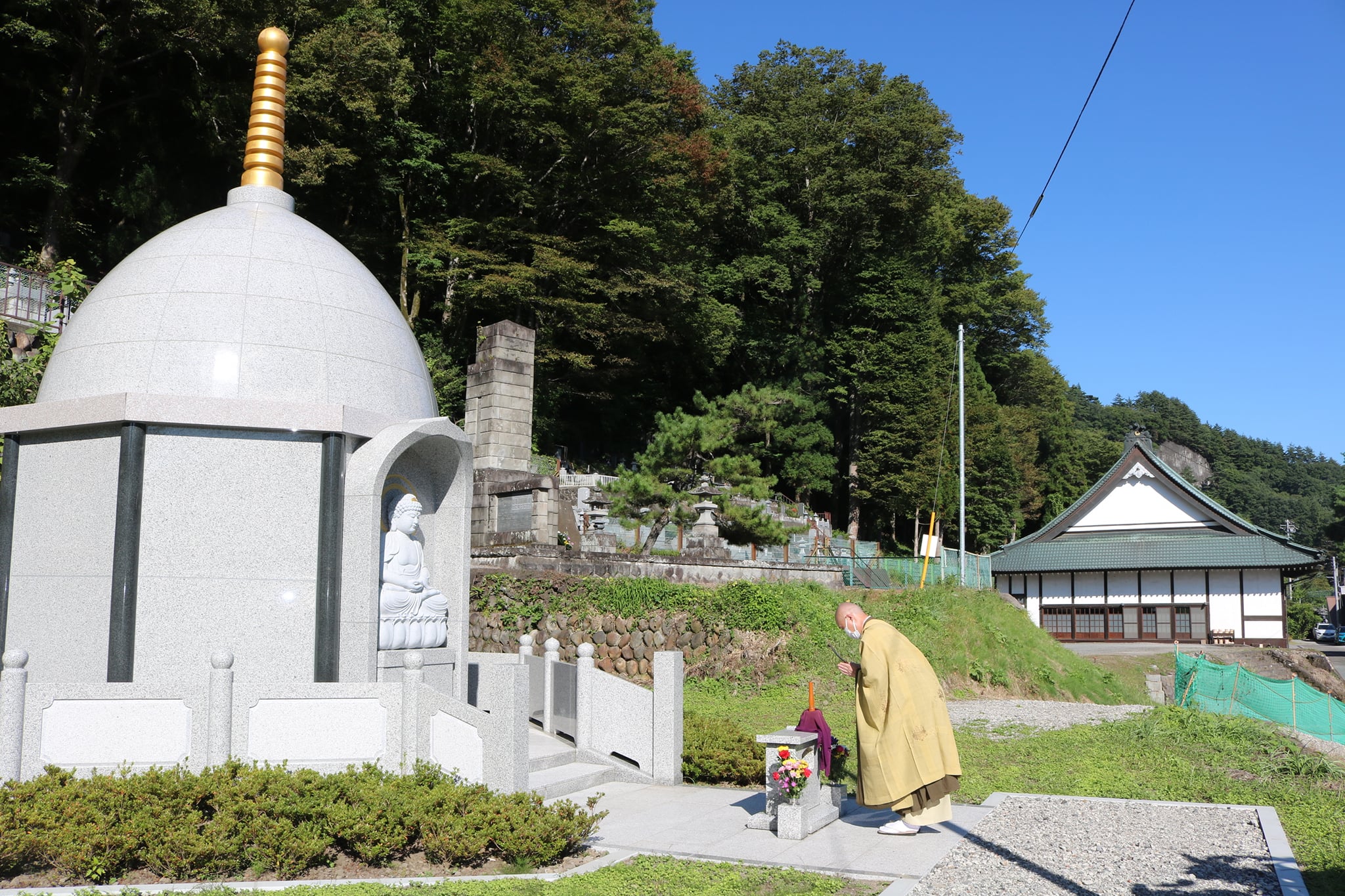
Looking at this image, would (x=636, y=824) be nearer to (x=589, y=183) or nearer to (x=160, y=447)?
(x=160, y=447)

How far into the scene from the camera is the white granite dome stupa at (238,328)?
370 inches

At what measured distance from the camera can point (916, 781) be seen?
725 cm

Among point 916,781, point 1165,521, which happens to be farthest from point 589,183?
point 916,781

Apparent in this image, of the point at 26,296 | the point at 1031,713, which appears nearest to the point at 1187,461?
the point at 1031,713

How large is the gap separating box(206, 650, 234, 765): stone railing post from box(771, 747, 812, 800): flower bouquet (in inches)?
165

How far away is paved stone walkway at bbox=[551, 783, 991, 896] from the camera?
22.6 feet

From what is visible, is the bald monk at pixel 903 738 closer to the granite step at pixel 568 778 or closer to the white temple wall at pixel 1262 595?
the granite step at pixel 568 778

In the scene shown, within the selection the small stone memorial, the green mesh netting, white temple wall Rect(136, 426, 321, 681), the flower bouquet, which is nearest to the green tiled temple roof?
the green mesh netting

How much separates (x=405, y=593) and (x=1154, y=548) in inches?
1225

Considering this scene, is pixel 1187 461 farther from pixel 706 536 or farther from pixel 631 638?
pixel 631 638

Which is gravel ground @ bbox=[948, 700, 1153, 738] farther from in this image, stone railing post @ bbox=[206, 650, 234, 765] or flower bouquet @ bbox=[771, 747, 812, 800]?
stone railing post @ bbox=[206, 650, 234, 765]

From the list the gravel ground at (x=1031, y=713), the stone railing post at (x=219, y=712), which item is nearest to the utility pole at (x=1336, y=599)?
the gravel ground at (x=1031, y=713)

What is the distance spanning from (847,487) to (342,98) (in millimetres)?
25625

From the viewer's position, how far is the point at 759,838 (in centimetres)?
767
